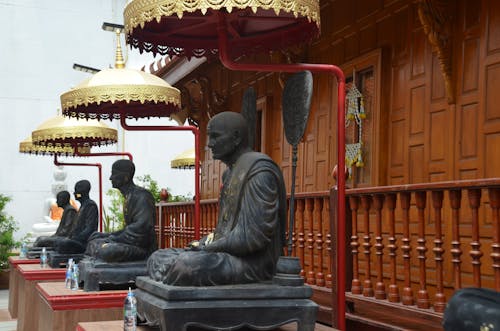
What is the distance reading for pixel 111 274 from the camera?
5.99 m

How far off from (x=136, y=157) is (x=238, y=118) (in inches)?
568

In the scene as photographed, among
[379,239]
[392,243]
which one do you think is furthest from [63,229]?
[392,243]

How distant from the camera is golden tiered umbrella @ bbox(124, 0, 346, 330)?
12.2 feet

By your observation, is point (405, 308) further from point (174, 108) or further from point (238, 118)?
point (174, 108)

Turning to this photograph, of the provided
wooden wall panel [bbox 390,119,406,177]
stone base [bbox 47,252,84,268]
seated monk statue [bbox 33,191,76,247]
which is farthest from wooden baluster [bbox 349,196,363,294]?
seated monk statue [bbox 33,191,76,247]

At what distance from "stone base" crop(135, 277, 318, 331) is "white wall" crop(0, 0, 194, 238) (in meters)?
13.7

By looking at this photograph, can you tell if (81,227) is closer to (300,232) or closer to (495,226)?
(300,232)

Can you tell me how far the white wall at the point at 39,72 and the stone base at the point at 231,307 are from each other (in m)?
13.7

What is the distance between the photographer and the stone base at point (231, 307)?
354 cm

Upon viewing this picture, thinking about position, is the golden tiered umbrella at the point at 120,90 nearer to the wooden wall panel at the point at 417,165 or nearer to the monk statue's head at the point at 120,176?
the monk statue's head at the point at 120,176

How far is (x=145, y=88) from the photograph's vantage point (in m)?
6.27

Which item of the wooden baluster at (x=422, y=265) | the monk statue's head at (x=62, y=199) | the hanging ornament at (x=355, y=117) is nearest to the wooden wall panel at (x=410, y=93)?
→ the hanging ornament at (x=355, y=117)

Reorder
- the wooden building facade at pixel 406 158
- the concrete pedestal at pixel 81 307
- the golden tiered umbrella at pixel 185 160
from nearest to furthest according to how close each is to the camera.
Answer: the wooden building facade at pixel 406 158 < the concrete pedestal at pixel 81 307 < the golden tiered umbrella at pixel 185 160

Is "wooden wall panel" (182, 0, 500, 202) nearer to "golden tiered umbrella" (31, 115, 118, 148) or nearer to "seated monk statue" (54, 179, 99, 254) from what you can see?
"golden tiered umbrella" (31, 115, 118, 148)
